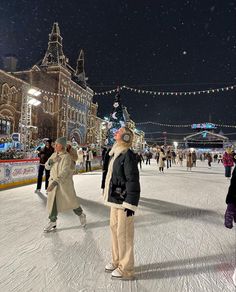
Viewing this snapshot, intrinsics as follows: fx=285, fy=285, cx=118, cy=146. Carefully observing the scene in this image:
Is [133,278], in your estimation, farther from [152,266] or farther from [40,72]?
[40,72]

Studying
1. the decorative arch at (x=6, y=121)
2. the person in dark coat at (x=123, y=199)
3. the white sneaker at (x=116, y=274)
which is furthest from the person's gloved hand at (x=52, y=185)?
the decorative arch at (x=6, y=121)

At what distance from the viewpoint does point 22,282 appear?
8.77 ft

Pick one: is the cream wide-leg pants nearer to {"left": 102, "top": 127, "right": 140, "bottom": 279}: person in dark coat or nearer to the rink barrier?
{"left": 102, "top": 127, "right": 140, "bottom": 279}: person in dark coat

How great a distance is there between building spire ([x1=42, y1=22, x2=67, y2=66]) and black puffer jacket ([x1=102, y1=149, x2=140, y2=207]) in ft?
135

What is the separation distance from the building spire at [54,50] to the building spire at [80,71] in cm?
851

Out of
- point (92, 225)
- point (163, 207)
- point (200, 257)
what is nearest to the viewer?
point (200, 257)

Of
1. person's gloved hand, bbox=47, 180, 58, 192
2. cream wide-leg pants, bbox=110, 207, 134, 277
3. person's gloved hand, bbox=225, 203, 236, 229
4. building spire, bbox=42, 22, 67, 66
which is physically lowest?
cream wide-leg pants, bbox=110, 207, 134, 277

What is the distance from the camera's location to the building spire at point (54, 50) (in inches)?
1644

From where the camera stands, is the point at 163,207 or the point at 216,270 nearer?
the point at 216,270

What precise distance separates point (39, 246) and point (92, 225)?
129 centimetres

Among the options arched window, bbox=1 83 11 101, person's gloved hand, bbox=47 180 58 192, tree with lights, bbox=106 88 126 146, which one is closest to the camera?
person's gloved hand, bbox=47 180 58 192

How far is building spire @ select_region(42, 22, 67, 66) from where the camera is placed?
41.8 m

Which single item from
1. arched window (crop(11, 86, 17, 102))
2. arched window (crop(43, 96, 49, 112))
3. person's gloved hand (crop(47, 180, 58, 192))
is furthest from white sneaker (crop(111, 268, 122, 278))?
arched window (crop(43, 96, 49, 112))

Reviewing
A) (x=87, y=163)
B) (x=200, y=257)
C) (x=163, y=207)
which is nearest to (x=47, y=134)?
(x=87, y=163)
